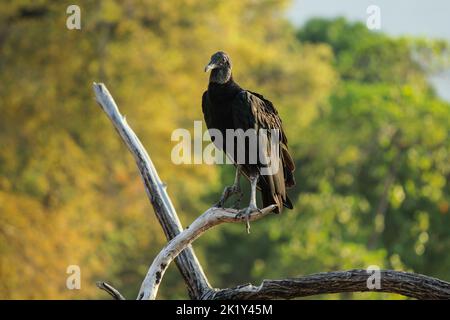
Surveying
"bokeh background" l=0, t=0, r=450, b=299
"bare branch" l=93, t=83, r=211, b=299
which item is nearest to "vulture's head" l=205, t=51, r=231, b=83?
"bare branch" l=93, t=83, r=211, b=299

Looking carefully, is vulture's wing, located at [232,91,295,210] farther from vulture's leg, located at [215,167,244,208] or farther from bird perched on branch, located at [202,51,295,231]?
vulture's leg, located at [215,167,244,208]

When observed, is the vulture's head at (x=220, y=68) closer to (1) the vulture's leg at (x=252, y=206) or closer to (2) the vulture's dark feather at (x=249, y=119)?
(2) the vulture's dark feather at (x=249, y=119)

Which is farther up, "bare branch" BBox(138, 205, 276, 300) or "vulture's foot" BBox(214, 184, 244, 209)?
"vulture's foot" BBox(214, 184, 244, 209)

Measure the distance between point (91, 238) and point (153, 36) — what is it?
3.87m

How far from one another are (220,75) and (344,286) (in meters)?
1.52

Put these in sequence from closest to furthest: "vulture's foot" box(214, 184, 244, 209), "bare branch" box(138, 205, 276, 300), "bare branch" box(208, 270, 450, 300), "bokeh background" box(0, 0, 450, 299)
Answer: "bare branch" box(208, 270, 450, 300) < "bare branch" box(138, 205, 276, 300) < "vulture's foot" box(214, 184, 244, 209) < "bokeh background" box(0, 0, 450, 299)

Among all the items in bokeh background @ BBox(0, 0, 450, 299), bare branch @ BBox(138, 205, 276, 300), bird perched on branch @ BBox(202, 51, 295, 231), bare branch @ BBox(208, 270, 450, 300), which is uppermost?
bokeh background @ BBox(0, 0, 450, 299)

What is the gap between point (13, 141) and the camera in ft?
62.4

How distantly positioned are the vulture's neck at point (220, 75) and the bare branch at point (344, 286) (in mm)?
1305

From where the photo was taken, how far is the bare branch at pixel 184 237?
230 inches

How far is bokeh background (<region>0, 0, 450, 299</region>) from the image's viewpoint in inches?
714

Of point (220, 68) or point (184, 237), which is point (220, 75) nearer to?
point (220, 68)

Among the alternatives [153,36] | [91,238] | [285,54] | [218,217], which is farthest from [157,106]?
[218,217]

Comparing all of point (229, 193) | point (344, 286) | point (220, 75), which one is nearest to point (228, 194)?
point (229, 193)
